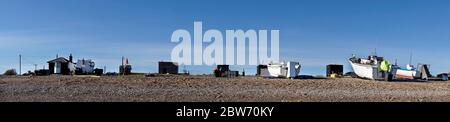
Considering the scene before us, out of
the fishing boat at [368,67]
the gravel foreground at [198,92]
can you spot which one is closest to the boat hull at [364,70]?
the fishing boat at [368,67]

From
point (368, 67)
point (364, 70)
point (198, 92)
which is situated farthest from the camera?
point (364, 70)

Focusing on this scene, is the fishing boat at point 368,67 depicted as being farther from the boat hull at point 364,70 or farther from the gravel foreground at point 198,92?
the gravel foreground at point 198,92

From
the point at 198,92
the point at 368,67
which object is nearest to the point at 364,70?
the point at 368,67

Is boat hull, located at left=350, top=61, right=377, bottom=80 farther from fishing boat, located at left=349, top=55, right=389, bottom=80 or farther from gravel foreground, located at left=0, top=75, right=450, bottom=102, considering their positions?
gravel foreground, located at left=0, top=75, right=450, bottom=102

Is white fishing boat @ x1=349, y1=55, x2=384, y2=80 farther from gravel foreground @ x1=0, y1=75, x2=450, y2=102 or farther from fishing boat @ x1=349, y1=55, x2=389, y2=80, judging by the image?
gravel foreground @ x1=0, y1=75, x2=450, y2=102

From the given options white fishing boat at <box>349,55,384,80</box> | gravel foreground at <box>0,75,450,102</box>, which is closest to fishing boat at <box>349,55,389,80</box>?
white fishing boat at <box>349,55,384,80</box>

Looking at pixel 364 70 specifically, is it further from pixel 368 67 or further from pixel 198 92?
pixel 198 92

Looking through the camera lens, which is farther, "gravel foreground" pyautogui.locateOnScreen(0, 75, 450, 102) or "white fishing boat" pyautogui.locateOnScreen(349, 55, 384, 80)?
"white fishing boat" pyautogui.locateOnScreen(349, 55, 384, 80)

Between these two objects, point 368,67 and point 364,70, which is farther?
point 364,70

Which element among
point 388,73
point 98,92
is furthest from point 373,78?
point 98,92

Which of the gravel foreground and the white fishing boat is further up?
the white fishing boat

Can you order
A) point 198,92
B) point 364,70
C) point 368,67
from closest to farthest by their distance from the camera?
point 198,92
point 368,67
point 364,70
